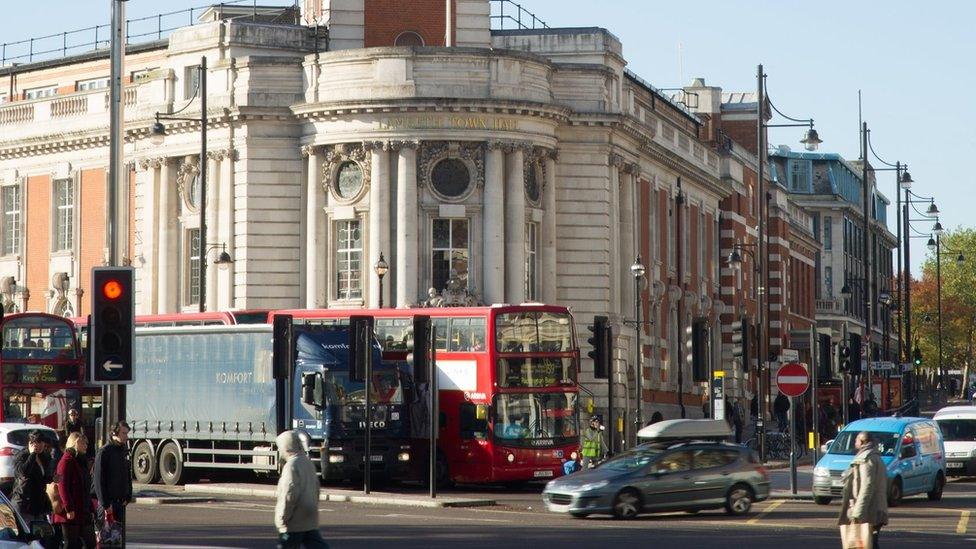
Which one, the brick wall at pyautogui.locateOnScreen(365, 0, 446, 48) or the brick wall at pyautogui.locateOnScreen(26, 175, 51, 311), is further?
the brick wall at pyautogui.locateOnScreen(26, 175, 51, 311)

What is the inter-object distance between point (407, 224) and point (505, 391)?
56.3 feet

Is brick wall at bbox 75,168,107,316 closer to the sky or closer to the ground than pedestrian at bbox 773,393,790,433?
closer to the sky

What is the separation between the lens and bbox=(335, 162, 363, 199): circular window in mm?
60000

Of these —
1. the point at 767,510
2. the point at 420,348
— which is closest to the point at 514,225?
the point at 420,348

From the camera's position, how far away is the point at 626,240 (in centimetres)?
6588

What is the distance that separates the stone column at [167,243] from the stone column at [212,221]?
138 centimetres

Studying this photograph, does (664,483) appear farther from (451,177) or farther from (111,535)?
(451,177)

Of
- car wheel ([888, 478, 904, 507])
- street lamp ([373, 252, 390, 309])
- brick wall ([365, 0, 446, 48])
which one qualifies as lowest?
car wheel ([888, 478, 904, 507])

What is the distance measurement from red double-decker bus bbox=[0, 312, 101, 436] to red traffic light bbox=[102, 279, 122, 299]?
2390 cm

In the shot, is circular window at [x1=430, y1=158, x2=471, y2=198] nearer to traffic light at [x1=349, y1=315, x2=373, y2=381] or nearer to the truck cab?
the truck cab

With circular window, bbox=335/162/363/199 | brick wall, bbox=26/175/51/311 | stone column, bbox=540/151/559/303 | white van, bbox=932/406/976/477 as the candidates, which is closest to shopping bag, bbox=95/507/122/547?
white van, bbox=932/406/976/477

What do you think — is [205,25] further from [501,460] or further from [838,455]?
[838,455]

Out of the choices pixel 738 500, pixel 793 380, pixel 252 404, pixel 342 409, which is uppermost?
pixel 793 380

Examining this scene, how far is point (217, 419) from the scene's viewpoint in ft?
142
